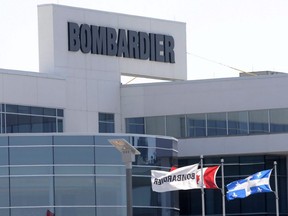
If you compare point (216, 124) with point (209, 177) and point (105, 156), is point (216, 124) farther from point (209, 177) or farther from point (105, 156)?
point (209, 177)

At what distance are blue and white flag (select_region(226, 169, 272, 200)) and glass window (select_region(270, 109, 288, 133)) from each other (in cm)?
1222

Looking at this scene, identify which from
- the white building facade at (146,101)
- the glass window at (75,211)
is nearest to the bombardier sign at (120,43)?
the white building facade at (146,101)

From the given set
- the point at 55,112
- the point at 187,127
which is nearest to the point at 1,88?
the point at 55,112

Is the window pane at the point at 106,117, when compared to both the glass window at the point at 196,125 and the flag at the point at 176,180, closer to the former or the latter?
the glass window at the point at 196,125

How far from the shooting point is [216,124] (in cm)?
7088

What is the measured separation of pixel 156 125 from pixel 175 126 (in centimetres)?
107

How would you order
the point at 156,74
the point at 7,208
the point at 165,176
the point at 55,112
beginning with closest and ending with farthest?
the point at 165,176, the point at 7,208, the point at 55,112, the point at 156,74

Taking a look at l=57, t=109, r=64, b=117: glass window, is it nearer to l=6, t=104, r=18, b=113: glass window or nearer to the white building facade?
the white building facade

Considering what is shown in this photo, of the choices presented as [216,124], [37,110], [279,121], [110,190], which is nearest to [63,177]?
[110,190]

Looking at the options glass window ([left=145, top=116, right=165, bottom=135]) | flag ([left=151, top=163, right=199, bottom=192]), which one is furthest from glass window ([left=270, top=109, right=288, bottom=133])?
flag ([left=151, top=163, right=199, bottom=192])

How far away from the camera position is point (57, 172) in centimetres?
6238

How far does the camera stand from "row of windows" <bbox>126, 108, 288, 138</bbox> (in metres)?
69.9

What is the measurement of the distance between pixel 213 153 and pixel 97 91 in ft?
21.8

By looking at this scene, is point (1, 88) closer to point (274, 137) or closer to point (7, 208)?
point (7, 208)
